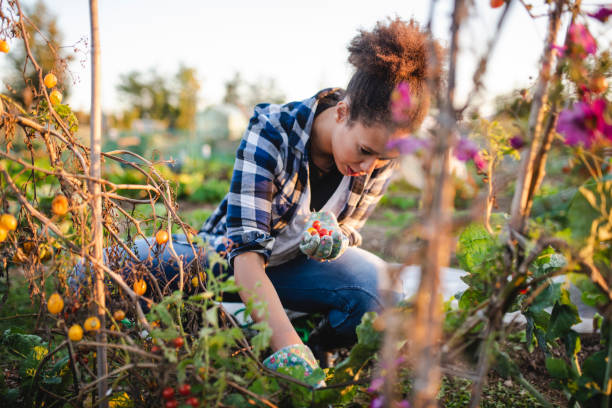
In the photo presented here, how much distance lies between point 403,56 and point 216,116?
23.1 meters

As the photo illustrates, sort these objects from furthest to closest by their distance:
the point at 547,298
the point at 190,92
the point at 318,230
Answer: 1. the point at 190,92
2. the point at 318,230
3. the point at 547,298

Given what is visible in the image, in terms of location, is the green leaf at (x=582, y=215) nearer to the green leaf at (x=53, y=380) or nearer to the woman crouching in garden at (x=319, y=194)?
the woman crouching in garden at (x=319, y=194)

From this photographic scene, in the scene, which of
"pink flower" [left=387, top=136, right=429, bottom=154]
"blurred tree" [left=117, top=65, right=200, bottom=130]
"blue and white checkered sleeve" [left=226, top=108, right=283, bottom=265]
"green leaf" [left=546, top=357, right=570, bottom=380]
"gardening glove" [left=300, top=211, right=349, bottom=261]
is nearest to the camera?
"pink flower" [left=387, top=136, right=429, bottom=154]

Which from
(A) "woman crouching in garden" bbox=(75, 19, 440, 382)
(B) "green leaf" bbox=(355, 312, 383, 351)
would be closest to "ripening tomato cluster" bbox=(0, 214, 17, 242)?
(A) "woman crouching in garden" bbox=(75, 19, 440, 382)

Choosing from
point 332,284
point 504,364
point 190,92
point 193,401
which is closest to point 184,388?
point 193,401

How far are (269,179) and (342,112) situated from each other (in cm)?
36

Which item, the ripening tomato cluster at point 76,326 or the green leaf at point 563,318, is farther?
the green leaf at point 563,318

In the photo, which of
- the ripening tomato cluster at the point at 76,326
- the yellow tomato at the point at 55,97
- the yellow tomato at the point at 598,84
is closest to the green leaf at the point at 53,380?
the ripening tomato cluster at the point at 76,326

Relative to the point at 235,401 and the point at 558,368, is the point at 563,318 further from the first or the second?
the point at 235,401

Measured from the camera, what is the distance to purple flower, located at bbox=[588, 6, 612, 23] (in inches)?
27.6

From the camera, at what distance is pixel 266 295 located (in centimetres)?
128

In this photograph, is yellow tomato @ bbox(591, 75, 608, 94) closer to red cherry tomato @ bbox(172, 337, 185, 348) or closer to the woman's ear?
the woman's ear

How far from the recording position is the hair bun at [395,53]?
129 centimetres

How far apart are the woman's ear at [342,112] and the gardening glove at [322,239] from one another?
394mm
